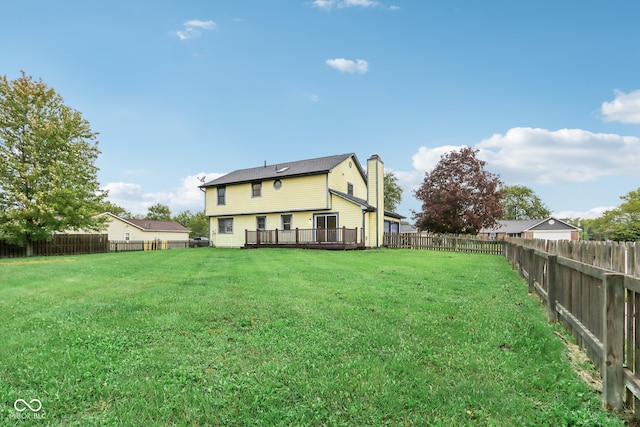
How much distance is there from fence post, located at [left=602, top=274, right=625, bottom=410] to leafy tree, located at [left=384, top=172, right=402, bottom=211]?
46.1 metres

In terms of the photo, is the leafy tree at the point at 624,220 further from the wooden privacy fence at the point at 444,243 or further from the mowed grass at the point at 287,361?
the mowed grass at the point at 287,361

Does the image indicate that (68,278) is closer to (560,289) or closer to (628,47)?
(560,289)

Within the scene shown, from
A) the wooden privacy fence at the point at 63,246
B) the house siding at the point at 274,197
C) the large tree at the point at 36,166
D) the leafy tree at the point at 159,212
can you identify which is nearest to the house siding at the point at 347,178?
the house siding at the point at 274,197

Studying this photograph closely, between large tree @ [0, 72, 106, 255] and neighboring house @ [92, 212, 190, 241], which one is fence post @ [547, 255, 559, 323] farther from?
neighboring house @ [92, 212, 190, 241]

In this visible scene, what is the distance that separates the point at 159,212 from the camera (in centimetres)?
6975

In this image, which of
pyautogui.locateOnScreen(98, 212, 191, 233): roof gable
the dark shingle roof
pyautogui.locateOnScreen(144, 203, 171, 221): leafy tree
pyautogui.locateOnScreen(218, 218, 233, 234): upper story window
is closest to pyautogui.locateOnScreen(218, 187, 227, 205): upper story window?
the dark shingle roof

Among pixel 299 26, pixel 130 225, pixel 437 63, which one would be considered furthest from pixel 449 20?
pixel 130 225

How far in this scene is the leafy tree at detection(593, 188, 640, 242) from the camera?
45047 mm

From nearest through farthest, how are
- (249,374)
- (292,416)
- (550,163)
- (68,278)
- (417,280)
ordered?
(292,416) < (249,374) < (417,280) < (68,278) < (550,163)

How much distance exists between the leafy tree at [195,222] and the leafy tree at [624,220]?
216 ft

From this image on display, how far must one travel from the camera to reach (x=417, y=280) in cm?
840

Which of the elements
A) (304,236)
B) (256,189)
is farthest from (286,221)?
(256,189)

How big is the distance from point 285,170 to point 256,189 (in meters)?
2.66

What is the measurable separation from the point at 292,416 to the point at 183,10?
15940mm
